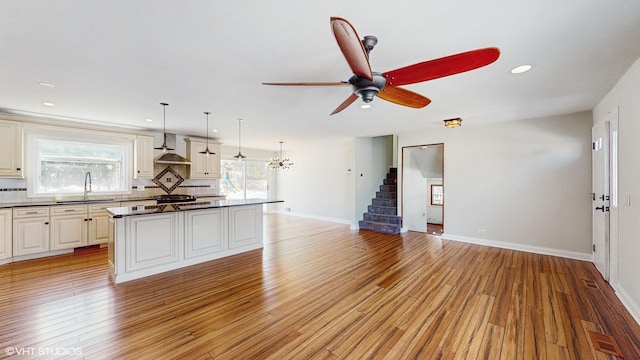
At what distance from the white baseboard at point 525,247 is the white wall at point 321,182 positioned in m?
2.62

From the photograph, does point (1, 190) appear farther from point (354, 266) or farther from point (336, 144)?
point (336, 144)

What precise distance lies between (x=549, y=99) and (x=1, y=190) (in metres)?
8.76

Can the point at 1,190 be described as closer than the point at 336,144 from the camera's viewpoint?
Yes

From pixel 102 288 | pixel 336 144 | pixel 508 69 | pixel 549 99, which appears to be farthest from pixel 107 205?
pixel 549 99

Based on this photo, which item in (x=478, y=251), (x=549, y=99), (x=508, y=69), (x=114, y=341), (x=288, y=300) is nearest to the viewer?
(x=114, y=341)

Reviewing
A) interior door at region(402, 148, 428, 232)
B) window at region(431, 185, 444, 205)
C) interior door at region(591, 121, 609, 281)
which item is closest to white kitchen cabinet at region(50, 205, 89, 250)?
interior door at region(402, 148, 428, 232)

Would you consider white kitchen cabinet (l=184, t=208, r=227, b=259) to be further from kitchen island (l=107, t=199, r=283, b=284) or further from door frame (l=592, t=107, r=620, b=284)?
door frame (l=592, t=107, r=620, b=284)

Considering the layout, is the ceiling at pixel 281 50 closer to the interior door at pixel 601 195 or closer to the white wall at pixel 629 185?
the white wall at pixel 629 185

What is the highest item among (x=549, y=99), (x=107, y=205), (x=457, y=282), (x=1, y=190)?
(x=549, y=99)

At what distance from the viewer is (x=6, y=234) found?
4.02 metres

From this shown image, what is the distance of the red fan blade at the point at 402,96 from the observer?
7.19 feet

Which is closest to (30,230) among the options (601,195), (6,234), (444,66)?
(6,234)

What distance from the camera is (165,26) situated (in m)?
1.92

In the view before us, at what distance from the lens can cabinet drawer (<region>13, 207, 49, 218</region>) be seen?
4129 mm
